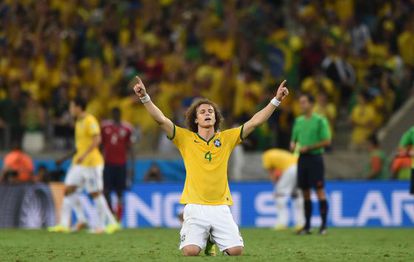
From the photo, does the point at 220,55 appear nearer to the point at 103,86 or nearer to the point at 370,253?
the point at 103,86

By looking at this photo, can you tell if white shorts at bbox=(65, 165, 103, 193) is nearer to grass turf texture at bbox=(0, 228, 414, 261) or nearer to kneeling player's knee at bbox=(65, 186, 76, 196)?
kneeling player's knee at bbox=(65, 186, 76, 196)

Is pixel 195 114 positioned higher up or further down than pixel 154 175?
further down

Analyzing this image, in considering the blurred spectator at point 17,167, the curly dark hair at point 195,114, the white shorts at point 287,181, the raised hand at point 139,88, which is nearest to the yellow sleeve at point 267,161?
the white shorts at point 287,181

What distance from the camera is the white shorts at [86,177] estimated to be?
19.0 metres

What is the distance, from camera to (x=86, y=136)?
62.1 ft

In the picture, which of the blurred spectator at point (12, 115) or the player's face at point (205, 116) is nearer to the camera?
the player's face at point (205, 116)

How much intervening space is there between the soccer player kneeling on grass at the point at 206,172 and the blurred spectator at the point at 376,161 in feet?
32.1

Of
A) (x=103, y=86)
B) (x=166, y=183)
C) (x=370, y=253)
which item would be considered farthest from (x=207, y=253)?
(x=103, y=86)

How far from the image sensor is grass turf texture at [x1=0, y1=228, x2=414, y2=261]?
39.8ft

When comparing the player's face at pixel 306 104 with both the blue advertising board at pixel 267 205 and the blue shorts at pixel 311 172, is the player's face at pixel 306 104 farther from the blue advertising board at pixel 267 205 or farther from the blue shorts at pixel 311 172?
the blue advertising board at pixel 267 205

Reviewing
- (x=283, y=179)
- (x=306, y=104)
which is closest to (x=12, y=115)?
(x=283, y=179)

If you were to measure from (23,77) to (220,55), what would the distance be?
15.0ft

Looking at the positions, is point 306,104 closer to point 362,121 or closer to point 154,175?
point 362,121

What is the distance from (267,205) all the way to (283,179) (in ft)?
4.27
